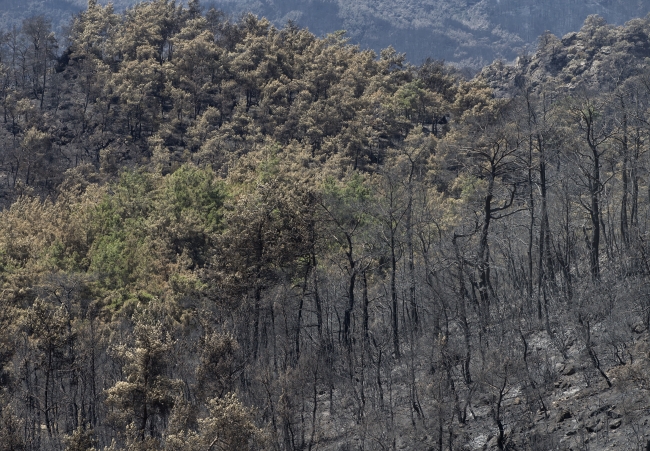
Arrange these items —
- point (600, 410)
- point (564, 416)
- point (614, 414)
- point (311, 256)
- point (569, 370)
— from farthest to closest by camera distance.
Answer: point (311, 256) → point (569, 370) → point (564, 416) → point (600, 410) → point (614, 414)

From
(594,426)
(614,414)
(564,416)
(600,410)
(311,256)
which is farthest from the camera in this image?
(311,256)

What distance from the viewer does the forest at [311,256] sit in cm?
2625

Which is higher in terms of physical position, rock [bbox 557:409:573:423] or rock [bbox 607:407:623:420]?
rock [bbox 607:407:623:420]

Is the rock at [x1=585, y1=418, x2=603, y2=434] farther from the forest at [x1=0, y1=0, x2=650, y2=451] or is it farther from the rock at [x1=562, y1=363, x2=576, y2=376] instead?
the rock at [x1=562, y1=363, x2=576, y2=376]

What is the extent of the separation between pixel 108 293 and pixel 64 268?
416 centimetres

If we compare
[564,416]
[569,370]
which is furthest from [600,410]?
[569,370]

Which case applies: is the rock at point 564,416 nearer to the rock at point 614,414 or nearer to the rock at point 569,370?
the rock at point 614,414

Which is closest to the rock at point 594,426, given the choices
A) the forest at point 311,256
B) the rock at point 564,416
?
the forest at point 311,256

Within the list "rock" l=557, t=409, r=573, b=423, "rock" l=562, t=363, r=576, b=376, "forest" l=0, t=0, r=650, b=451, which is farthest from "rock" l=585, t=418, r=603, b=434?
"rock" l=562, t=363, r=576, b=376

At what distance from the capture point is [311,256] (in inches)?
1471

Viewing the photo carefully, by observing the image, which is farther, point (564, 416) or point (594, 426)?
point (564, 416)

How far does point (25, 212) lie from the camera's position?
53.2 meters

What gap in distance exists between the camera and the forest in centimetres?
2625

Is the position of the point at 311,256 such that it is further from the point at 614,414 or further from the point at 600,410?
the point at 614,414
